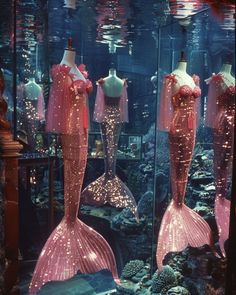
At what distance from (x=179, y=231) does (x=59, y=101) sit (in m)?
1.43

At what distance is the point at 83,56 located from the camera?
189 inches

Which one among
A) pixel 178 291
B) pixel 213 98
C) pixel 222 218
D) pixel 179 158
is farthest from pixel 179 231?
pixel 213 98

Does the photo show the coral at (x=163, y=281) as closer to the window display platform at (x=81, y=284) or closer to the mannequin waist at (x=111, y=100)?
the window display platform at (x=81, y=284)

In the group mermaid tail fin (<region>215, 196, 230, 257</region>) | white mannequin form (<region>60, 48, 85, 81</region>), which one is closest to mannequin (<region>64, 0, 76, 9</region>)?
white mannequin form (<region>60, 48, 85, 81</region>)

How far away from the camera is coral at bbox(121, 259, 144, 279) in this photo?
13.4 ft

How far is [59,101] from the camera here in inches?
107

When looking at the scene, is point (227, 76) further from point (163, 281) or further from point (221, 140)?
point (163, 281)

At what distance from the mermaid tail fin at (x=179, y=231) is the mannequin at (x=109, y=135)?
42cm

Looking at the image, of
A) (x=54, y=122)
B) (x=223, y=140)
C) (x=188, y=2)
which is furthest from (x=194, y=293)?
(x=188, y=2)

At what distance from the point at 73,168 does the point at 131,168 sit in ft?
7.23

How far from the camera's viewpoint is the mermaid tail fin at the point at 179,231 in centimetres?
306

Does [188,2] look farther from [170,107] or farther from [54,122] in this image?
[54,122]

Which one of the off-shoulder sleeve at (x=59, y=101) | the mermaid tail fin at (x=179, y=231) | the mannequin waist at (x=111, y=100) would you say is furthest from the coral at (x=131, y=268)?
the off-shoulder sleeve at (x=59, y=101)

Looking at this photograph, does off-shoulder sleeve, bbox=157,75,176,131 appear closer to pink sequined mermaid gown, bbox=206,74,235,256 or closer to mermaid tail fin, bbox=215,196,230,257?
pink sequined mermaid gown, bbox=206,74,235,256
